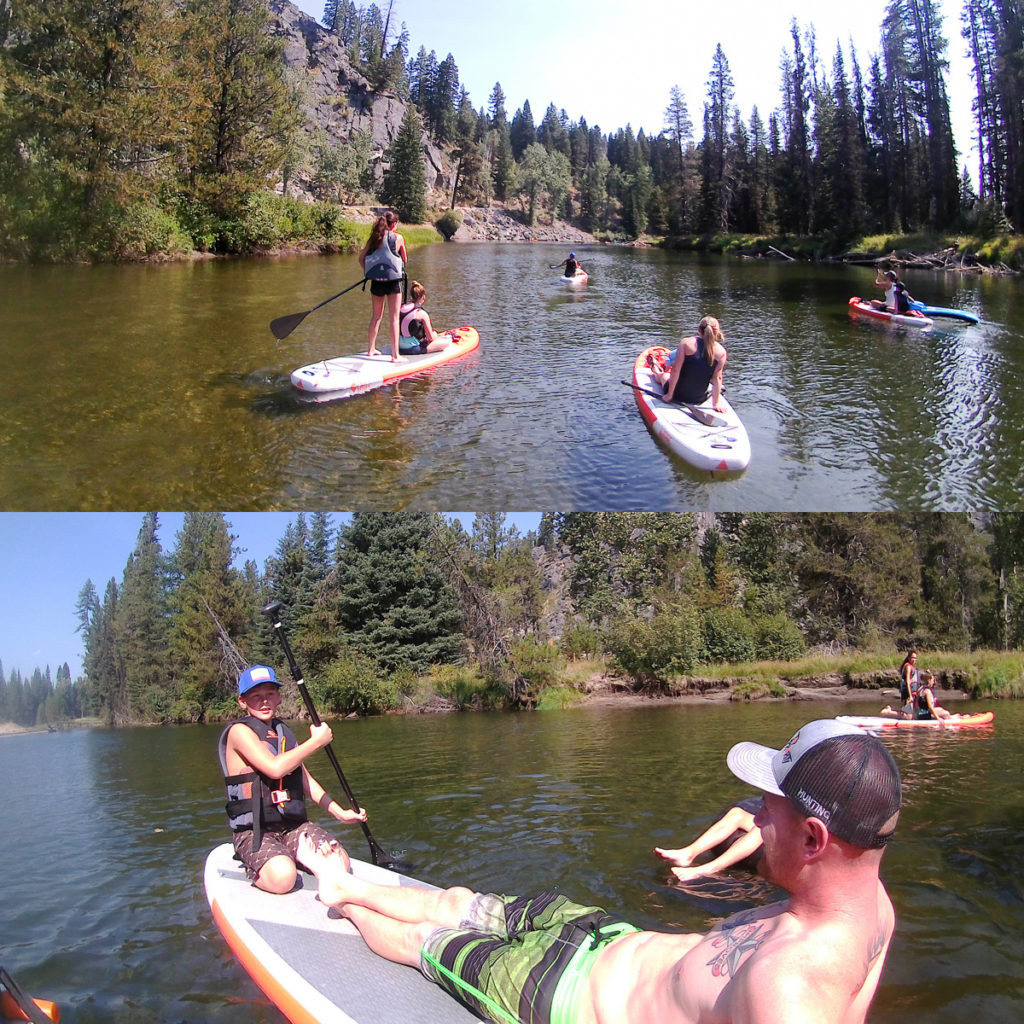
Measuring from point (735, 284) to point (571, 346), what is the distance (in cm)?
1528

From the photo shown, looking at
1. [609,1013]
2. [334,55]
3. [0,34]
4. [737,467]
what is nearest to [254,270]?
[0,34]

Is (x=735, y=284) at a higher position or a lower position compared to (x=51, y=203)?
lower

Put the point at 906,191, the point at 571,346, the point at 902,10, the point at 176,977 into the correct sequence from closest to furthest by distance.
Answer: the point at 176,977 → the point at 571,346 → the point at 902,10 → the point at 906,191

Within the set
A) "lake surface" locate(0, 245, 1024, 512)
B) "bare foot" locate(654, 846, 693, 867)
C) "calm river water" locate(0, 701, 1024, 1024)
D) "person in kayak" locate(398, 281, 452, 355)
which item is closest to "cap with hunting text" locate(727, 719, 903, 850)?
"calm river water" locate(0, 701, 1024, 1024)

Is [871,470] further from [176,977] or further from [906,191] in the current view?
[906,191]

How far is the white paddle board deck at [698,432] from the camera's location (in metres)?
9.00

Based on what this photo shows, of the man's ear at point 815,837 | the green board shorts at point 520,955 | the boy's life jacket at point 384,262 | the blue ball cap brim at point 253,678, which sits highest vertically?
the boy's life jacket at point 384,262

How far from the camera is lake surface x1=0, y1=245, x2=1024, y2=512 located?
8.38m

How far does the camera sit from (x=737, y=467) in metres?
8.97

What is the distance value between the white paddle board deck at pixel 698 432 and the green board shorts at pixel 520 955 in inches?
249

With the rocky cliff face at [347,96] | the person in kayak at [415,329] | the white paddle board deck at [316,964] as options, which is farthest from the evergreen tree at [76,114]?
the rocky cliff face at [347,96]

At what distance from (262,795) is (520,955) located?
2135 millimetres

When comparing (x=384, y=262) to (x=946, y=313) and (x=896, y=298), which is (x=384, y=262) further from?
(x=946, y=313)

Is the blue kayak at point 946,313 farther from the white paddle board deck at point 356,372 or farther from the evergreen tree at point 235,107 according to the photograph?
the evergreen tree at point 235,107
